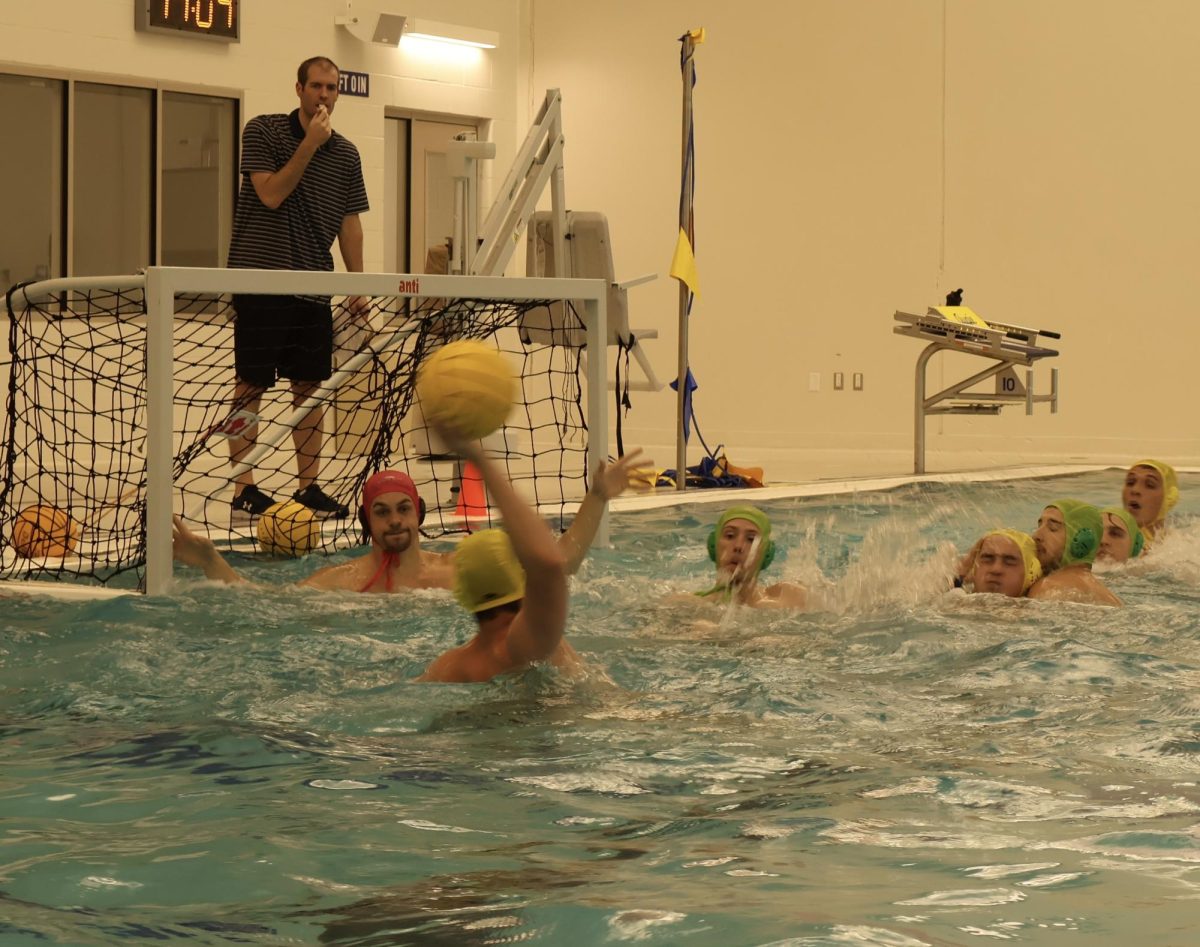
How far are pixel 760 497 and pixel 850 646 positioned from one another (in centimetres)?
419

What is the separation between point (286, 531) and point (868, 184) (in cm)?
826

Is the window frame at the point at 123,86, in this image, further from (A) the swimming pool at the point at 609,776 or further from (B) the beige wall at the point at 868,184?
(A) the swimming pool at the point at 609,776

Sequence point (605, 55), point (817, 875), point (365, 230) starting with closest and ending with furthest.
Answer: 1. point (817, 875)
2. point (365, 230)
3. point (605, 55)

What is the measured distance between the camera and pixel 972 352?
11.4 meters

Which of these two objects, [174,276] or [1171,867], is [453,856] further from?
[174,276]

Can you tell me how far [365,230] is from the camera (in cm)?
1202

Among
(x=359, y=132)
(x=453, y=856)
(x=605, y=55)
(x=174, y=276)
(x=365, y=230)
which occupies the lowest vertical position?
(x=453, y=856)

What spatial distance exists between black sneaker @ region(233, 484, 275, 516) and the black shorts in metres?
0.51

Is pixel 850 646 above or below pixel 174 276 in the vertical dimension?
below

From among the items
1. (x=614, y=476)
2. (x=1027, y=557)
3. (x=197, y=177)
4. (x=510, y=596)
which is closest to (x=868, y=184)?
(x=197, y=177)

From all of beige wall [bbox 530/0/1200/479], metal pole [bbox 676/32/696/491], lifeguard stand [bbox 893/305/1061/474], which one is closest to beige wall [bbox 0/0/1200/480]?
→ beige wall [bbox 530/0/1200/479]

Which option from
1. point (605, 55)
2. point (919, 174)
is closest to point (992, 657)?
point (919, 174)

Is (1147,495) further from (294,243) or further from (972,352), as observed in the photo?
(294,243)

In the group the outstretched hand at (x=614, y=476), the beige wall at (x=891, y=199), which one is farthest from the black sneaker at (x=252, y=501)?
the beige wall at (x=891, y=199)
